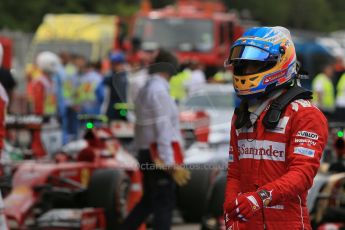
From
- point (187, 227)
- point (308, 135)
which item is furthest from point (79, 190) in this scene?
point (308, 135)

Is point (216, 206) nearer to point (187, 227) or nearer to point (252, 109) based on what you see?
point (187, 227)

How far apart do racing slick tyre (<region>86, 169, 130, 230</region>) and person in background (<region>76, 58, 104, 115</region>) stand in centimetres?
979

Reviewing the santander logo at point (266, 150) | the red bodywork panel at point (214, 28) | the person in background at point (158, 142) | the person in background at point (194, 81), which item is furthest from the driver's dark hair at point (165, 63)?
the red bodywork panel at point (214, 28)

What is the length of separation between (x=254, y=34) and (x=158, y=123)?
3.04 meters

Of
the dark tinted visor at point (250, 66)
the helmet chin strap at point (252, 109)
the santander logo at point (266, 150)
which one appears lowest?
the santander logo at point (266, 150)

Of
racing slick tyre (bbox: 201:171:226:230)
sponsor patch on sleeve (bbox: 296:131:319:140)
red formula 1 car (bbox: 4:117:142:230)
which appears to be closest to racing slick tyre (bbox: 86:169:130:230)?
red formula 1 car (bbox: 4:117:142:230)

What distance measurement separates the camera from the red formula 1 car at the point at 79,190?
10.4 m

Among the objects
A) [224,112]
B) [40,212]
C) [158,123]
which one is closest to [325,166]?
[158,123]

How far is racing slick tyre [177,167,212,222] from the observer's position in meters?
10.7

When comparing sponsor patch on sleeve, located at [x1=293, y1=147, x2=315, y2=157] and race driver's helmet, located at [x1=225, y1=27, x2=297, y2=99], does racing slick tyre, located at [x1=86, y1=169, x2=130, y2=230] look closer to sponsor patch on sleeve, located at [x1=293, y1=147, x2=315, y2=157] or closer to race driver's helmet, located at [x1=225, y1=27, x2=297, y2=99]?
race driver's helmet, located at [x1=225, y1=27, x2=297, y2=99]

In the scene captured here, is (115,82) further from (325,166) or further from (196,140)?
(196,140)

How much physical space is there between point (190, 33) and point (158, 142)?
58.7 ft

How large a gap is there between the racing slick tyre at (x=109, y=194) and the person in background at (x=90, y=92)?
32.1 feet

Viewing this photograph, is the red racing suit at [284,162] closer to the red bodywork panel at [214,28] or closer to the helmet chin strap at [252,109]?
the helmet chin strap at [252,109]
